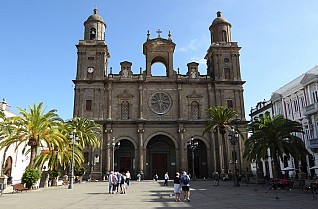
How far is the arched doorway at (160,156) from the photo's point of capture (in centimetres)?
4416

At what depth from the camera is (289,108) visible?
134 feet

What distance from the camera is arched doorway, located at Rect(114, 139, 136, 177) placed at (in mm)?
43903

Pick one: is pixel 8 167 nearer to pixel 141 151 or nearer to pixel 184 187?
pixel 141 151

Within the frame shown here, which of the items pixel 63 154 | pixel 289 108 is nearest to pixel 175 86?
pixel 289 108

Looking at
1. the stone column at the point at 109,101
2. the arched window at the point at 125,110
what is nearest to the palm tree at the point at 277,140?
the arched window at the point at 125,110

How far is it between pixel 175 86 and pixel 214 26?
13899mm

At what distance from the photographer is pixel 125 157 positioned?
44.4m

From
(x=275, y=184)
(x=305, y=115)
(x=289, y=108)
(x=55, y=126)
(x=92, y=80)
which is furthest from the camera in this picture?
(x=92, y=80)

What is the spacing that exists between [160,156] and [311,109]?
2286 centimetres

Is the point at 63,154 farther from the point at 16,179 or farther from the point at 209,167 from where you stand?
the point at 209,167

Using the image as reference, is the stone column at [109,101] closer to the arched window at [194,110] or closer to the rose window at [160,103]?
the rose window at [160,103]

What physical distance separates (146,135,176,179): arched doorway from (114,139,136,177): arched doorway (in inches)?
102

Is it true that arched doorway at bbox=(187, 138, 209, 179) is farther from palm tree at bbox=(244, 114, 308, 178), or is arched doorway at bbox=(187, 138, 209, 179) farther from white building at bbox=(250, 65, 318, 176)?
palm tree at bbox=(244, 114, 308, 178)

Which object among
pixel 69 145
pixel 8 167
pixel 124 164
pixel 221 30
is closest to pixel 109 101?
pixel 124 164
